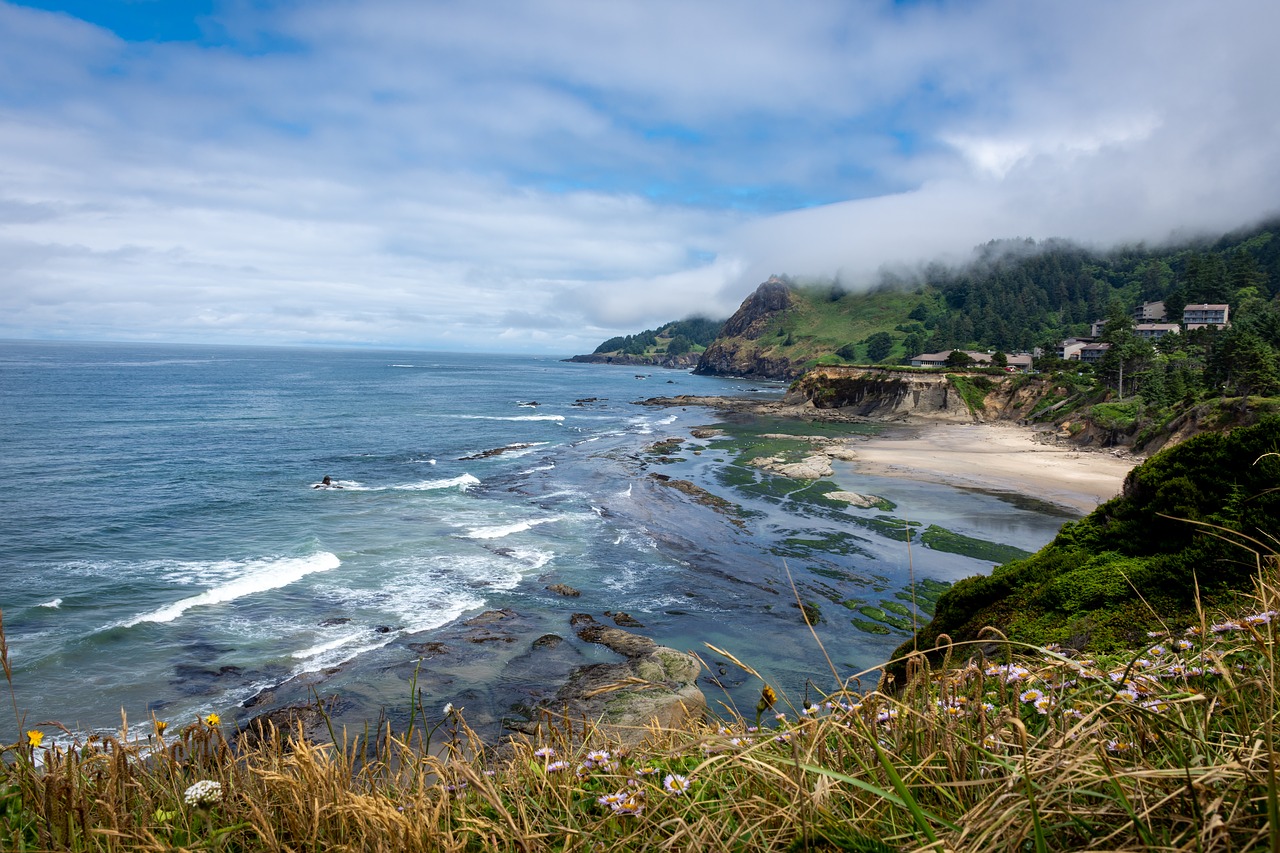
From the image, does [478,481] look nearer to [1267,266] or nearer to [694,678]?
[694,678]

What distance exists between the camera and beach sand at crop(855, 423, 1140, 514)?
134ft

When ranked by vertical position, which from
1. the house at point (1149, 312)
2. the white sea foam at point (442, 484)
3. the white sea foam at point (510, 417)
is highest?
the house at point (1149, 312)

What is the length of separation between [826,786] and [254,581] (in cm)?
2728

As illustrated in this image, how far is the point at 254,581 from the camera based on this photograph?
24.8 meters

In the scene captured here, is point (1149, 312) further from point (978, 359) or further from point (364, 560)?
point (364, 560)

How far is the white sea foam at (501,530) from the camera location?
31.6m

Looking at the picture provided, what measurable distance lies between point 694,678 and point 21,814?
1640 cm

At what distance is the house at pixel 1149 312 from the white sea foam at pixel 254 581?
134 meters

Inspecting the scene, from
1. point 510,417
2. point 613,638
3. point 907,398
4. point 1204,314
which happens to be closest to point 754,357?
point 907,398

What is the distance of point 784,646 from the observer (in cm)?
2033

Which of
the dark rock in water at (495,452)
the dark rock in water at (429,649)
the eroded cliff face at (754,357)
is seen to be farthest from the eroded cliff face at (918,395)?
the dark rock in water at (429,649)

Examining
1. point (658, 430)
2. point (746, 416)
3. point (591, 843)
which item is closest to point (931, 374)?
point (746, 416)

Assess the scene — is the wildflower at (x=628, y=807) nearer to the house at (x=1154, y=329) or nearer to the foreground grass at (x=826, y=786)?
the foreground grass at (x=826, y=786)

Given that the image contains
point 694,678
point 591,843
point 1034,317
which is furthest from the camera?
point 1034,317
